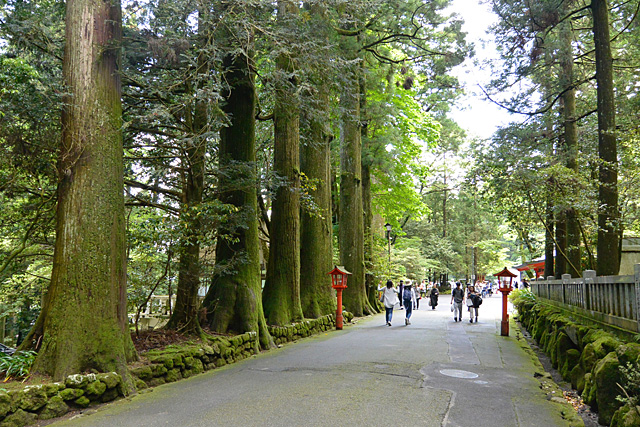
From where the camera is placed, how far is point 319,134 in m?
16.8

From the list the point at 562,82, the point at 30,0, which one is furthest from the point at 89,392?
the point at 562,82

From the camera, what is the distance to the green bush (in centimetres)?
658

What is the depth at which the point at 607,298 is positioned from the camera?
7.89 metres

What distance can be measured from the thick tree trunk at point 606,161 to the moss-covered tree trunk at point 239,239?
8207mm

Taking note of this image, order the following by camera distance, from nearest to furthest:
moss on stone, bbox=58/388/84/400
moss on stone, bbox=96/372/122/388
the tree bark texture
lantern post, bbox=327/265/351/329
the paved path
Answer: the paved path → moss on stone, bbox=58/388/84/400 → moss on stone, bbox=96/372/122/388 → the tree bark texture → lantern post, bbox=327/265/351/329

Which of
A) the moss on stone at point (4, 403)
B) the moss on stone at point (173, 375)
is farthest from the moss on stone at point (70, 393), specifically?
the moss on stone at point (173, 375)

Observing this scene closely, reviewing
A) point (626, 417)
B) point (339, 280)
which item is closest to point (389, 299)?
point (339, 280)

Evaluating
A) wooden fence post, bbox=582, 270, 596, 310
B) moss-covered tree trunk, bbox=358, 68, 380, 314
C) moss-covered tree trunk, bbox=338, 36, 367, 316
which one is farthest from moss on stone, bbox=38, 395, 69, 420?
moss-covered tree trunk, bbox=358, 68, 380, 314

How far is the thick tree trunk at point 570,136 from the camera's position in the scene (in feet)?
52.5

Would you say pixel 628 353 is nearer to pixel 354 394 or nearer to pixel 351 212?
pixel 354 394

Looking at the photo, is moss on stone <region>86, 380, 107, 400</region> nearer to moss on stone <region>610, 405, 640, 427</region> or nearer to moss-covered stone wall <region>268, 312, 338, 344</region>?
moss-covered stone wall <region>268, 312, 338, 344</region>

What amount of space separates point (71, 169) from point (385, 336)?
10308 mm

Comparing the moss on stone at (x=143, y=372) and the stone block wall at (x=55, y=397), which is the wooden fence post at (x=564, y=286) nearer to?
the moss on stone at (x=143, y=372)

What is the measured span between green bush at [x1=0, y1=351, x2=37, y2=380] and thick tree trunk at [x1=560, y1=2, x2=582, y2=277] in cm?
1515
